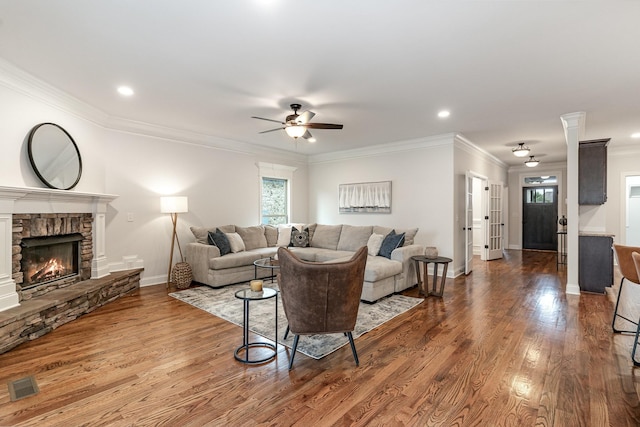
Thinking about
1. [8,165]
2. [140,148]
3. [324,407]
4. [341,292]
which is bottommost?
[324,407]

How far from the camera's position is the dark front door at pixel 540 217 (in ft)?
29.8

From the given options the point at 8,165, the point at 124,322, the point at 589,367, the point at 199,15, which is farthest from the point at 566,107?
the point at 8,165

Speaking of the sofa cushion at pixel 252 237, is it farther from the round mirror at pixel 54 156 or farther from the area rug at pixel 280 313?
the round mirror at pixel 54 156

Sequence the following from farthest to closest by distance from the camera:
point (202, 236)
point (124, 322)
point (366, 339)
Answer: point (202, 236), point (124, 322), point (366, 339)

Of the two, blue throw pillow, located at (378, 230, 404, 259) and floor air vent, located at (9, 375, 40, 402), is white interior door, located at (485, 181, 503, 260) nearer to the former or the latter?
blue throw pillow, located at (378, 230, 404, 259)

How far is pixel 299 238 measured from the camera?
624 cm

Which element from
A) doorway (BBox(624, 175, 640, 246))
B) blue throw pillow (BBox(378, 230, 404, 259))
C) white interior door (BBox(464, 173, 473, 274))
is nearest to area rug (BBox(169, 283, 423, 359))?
blue throw pillow (BBox(378, 230, 404, 259))

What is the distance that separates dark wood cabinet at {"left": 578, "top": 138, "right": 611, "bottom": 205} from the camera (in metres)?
4.94

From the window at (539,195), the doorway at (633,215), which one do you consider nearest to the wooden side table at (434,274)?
the doorway at (633,215)

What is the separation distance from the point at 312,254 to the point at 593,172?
4.62 meters

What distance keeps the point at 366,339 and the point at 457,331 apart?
0.97 metres

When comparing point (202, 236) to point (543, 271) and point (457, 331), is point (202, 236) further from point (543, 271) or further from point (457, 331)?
point (543, 271)

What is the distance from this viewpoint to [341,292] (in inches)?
96.3

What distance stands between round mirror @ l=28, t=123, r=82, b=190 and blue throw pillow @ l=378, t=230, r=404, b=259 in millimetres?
4294
